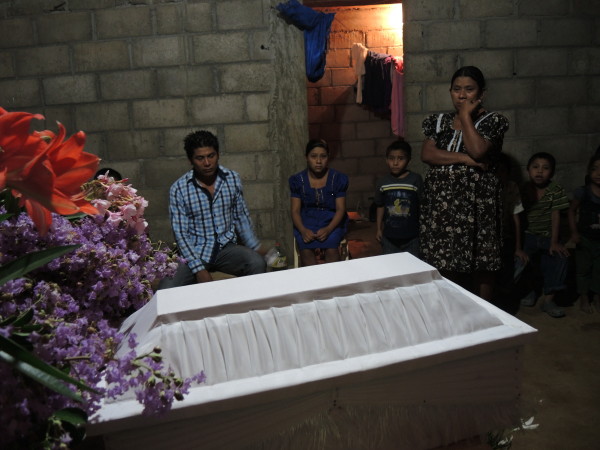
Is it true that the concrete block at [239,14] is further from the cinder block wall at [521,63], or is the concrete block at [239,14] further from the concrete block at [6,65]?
the concrete block at [6,65]

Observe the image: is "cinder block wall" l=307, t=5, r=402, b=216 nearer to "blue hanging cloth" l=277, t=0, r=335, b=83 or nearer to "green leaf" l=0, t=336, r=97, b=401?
"blue hanging cloth" l=277, t=0, r=335, b=83

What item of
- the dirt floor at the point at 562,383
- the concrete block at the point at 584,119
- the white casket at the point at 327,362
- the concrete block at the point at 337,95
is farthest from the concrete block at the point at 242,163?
the concrete block at the point at 337,95

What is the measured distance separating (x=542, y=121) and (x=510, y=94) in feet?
1.15

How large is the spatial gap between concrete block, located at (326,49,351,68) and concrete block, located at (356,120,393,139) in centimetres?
85

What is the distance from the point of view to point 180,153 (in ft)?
14.5

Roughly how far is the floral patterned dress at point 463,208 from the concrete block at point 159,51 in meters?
2.12

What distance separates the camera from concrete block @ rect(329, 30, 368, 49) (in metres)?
7.37

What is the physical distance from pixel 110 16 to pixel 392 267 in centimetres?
352

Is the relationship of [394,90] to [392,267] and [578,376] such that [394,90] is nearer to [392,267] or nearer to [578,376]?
[578,376]

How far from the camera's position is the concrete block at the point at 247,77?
14.2 feet

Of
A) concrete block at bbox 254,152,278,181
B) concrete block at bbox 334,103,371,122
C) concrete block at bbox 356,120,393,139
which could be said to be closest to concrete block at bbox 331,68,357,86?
concrete block at bbox 334,103,371,122

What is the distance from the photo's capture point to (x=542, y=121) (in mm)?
4375

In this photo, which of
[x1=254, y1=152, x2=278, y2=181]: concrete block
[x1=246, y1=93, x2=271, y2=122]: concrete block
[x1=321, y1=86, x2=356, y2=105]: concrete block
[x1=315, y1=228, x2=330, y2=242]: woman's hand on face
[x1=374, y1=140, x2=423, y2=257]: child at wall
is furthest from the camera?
[x1=321, y1=86, x2=356, y2=105]: concrete block

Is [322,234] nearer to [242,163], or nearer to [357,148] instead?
[242,163]
